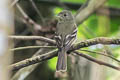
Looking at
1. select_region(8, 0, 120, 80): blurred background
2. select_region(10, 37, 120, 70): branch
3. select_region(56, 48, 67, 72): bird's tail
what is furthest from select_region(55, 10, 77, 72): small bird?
select_region(10, 37, 120, 70): branch

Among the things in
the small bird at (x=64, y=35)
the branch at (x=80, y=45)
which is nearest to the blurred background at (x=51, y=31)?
the small bird at (x=64, y=35)

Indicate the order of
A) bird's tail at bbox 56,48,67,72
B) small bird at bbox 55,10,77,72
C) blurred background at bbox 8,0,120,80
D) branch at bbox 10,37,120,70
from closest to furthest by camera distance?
branch at bbox 10,37,120,70
bird's tail at bbox 56,48,67,72
small bird at bbox 55,10,77,72
blurred background at bbox 8,0,120,80

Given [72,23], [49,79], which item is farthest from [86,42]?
[49,79]

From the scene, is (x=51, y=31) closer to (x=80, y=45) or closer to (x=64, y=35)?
(x=64, y=35)

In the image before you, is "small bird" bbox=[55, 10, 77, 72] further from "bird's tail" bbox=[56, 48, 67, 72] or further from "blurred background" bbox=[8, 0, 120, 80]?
"blurred background" bbox=[8, 0, 120, 80]

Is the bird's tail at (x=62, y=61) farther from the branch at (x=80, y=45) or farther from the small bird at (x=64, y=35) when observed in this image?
the branch at (x=80, y=45)

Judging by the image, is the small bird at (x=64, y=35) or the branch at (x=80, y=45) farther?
the small bird at (x=64, y=35)

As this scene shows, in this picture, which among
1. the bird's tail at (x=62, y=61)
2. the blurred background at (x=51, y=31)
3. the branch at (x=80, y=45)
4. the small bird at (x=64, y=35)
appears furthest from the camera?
the blurred background at (x=51, y=31)

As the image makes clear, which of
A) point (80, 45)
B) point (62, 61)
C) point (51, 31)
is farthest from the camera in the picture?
point (51, 31)

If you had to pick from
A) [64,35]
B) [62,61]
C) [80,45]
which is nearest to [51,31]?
[64,35]
